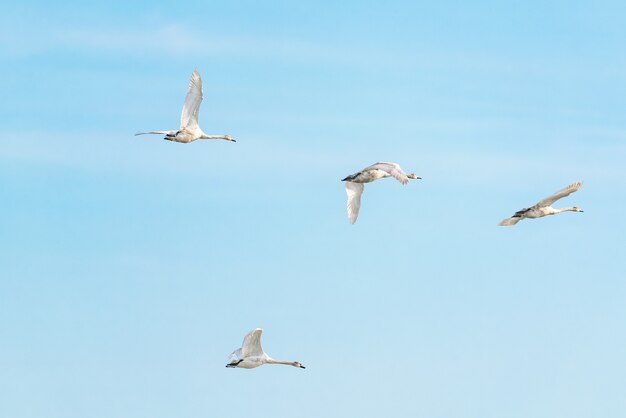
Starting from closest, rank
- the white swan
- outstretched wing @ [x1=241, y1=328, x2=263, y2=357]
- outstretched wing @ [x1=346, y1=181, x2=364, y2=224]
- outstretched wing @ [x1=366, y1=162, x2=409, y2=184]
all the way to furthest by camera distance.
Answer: outstretched wing @ [x1=241, y1=328, x2=263, y2=357]
the white swan
outstretched wing @ [x1=366, y1=162, x2=409, y2=184]
outstretched wing @ [x1=346, y1=181, x2=364, y2=224]

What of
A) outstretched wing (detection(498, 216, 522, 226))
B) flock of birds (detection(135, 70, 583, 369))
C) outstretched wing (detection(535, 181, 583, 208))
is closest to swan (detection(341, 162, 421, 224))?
flock of birds (detection(135, 70, 583, 369))

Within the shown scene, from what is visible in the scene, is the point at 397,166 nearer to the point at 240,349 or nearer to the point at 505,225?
the point at 505,225

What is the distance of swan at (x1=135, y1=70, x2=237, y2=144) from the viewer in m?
85.4

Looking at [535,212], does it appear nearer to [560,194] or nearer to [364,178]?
[560,194]

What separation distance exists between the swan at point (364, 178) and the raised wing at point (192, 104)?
10.0 m

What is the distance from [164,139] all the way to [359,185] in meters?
12.7

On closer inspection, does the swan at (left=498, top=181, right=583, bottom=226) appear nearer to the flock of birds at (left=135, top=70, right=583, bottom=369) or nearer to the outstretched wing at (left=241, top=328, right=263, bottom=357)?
the flock of birds at (left=135, top=70, right=583, bottom=369)

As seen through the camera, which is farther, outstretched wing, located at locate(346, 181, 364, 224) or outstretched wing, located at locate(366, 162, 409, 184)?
outstretched wing, located at locate(346, 181, 364, 224)

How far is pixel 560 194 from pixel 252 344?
19.2 m

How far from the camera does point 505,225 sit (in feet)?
280

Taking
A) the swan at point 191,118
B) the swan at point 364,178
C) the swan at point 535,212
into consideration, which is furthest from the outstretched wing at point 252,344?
the swan at point 535,212

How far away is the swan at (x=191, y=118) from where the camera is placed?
85.4m

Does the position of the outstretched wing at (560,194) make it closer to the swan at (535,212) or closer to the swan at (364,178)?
the swan at (535,212)

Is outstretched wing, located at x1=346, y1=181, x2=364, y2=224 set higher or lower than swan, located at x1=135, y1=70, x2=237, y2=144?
lower
